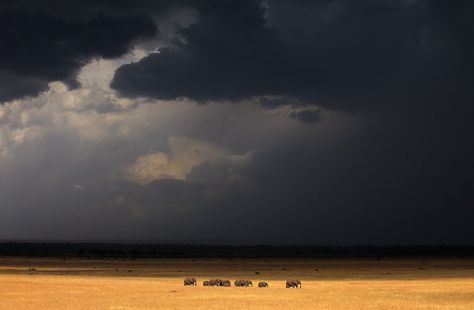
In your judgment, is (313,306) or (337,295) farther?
(337,295)

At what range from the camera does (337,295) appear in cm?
4731

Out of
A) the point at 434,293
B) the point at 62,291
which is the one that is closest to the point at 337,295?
the point at 434,293

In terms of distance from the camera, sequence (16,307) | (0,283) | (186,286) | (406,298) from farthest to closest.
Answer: (0,283), (186,286), (406,298), (16,307)

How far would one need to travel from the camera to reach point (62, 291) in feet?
165

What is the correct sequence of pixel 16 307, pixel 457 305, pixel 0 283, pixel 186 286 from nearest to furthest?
pixel 16 307 → pixel 457 305 → pixel 186 286 → pixel 0 283

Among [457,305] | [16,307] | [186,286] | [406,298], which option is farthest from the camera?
[186,286]

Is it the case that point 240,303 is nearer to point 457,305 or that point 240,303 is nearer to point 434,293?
point 457,305

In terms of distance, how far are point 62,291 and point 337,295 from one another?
20.1 m

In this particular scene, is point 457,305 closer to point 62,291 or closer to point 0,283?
point 62,291

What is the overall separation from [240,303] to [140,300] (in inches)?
259

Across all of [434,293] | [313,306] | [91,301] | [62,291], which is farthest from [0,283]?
[434,293]

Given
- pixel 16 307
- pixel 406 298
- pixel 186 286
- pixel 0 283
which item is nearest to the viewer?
pixel 16 307

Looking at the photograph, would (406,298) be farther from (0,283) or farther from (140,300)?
(0,283)

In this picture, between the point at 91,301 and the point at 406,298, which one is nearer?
the point at 91,301
